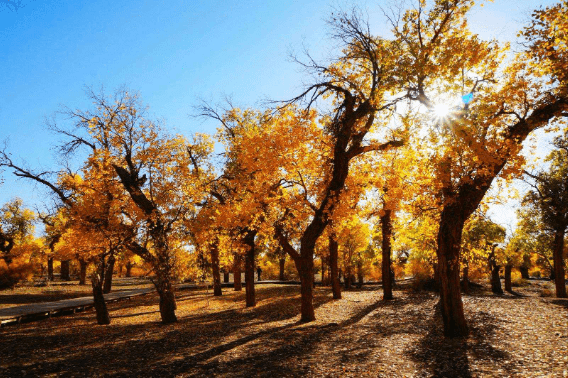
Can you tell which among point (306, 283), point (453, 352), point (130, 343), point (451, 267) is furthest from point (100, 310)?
point (451, 267)

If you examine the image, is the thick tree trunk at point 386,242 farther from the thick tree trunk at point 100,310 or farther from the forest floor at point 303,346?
the thick tree trunk at point 100,310

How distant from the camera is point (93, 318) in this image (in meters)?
20.9

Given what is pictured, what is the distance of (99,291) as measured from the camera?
1738cm

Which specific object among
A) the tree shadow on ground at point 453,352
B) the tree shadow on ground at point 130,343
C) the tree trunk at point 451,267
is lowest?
the tree shadow on ground at point 130,343

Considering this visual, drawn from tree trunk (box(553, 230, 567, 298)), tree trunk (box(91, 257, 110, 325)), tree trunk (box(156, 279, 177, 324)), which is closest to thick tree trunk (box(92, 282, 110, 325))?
tree trunk (box(91, 257, 110, 325))

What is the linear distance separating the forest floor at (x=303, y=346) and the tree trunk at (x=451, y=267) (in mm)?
664

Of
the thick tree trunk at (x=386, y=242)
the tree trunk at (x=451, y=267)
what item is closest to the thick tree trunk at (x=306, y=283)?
the tree trunk at (x=451, y=267)

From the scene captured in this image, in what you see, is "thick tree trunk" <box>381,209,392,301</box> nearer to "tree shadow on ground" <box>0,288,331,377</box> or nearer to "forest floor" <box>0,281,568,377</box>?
"forest floor" <box>0,281,568,377</box>

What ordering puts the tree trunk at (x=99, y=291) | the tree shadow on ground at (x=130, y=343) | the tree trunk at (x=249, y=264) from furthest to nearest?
1. the tree trunk at (x=249, y=264)
2. the tree trunk at (x=99, y=291)
3. the tree shadow on ground at (x=130, y=343)

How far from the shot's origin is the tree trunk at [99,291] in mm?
16172

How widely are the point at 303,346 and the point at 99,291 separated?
1191 centimetres

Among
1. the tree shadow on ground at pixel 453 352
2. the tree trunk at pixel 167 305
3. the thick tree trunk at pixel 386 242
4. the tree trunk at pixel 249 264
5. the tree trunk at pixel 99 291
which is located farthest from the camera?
the thick tree trunk at pixel 386 242

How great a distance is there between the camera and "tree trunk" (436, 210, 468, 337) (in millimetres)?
10773

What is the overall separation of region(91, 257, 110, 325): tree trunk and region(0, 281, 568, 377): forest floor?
0.72 metres
